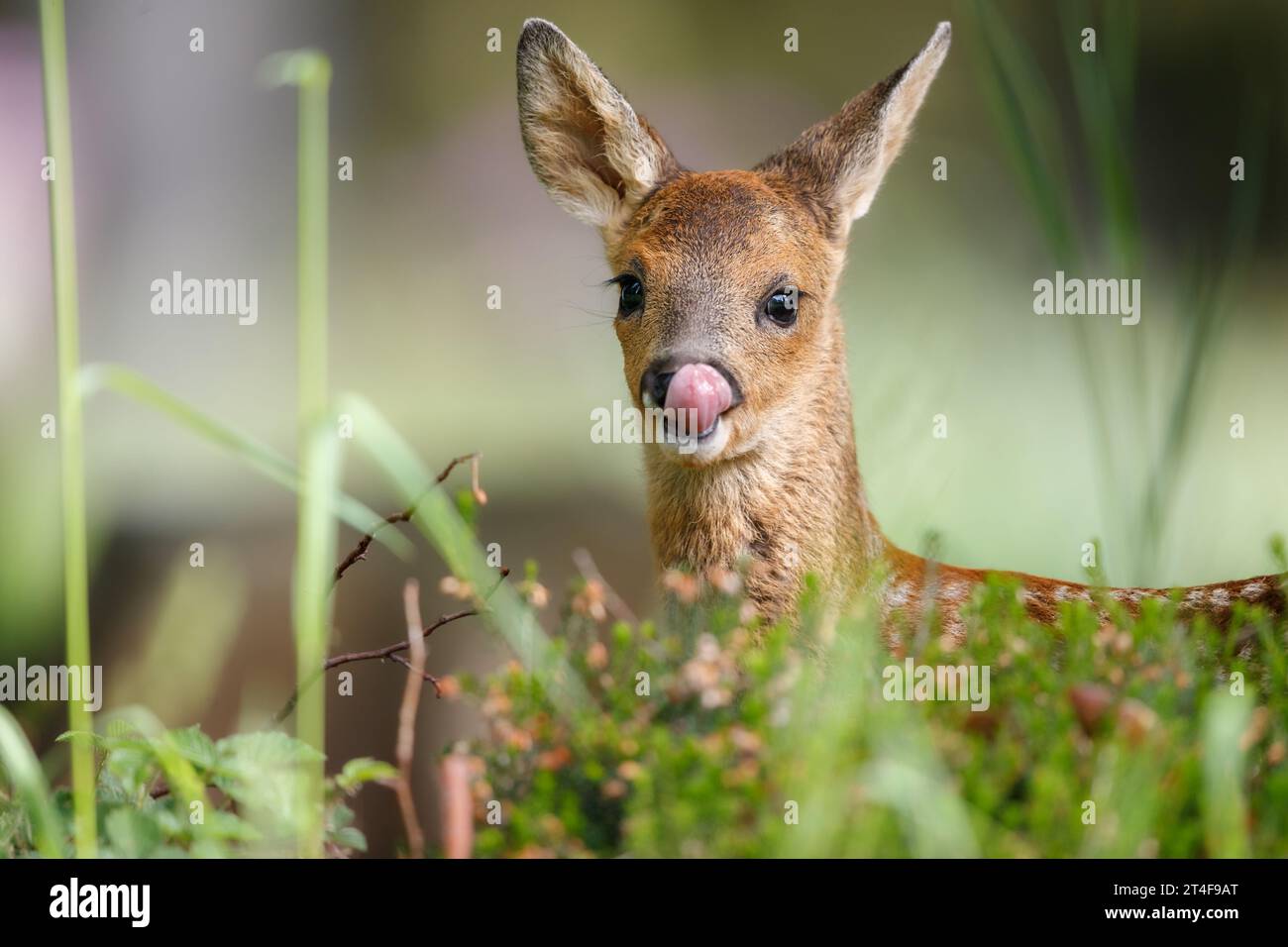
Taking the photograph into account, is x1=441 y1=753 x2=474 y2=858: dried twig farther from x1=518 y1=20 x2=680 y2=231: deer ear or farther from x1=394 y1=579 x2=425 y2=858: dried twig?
x1=518 y1=20 x2=680 y2=231: deer ear

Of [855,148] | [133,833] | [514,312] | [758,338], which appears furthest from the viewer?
[514,312]

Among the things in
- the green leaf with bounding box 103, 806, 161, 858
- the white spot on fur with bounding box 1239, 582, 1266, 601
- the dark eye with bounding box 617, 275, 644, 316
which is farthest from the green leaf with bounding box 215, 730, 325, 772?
the white spot on fur with bounding box 1239, 582, 1266, 601

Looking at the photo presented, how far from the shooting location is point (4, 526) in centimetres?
568

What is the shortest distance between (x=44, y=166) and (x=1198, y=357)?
4.16 metres

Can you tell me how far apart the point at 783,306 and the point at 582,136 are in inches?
40.7

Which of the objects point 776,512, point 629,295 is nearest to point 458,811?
point 776,512

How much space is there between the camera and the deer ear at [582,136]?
183 inches

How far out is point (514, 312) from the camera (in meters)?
7.82

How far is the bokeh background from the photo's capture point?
5621mm

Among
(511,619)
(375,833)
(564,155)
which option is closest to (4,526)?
(375,833)

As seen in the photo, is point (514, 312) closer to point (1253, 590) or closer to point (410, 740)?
point (1253, 590)

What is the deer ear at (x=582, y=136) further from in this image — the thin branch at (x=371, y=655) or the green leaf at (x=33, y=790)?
the green leaf at (x=33, y=790)

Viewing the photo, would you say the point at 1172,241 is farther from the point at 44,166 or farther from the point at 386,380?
the point at 44,166

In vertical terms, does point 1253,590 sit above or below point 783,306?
below
